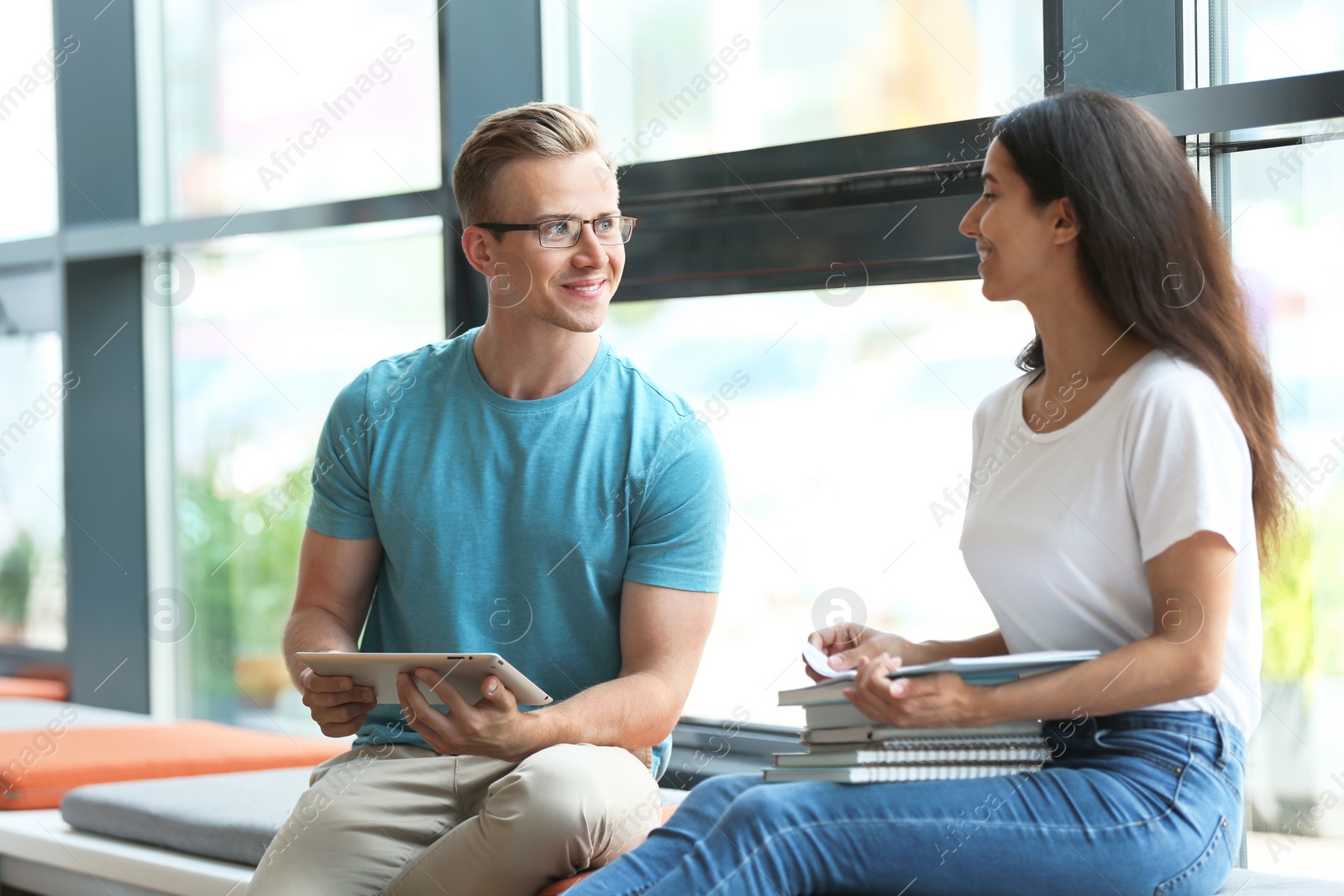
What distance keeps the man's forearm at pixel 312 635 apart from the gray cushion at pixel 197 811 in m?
0.42

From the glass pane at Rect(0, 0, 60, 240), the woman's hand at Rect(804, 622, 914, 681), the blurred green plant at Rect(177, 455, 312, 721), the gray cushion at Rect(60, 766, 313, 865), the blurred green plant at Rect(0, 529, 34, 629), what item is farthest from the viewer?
the blurred green plant at Rect(0, 529, 34, 629)

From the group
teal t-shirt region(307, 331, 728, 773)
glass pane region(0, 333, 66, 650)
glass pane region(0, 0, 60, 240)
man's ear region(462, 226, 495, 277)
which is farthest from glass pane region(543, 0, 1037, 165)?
glass pane region(0, 333, 66, 650)

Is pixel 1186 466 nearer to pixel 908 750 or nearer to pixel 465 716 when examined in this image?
pixel 908 750

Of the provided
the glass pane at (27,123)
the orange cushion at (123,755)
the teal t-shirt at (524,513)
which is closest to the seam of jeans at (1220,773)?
the teal t-shirt at (524,513)

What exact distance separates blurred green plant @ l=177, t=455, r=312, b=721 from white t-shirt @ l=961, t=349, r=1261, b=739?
7.51 feet

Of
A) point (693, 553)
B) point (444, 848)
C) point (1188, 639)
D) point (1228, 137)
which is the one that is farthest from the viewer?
point (1228, 137)

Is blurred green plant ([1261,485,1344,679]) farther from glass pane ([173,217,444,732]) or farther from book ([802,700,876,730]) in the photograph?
glass pane ([173,217,444,732])

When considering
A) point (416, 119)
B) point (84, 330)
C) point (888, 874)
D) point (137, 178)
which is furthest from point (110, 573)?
A: point (888, 874)

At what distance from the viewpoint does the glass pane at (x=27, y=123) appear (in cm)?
395

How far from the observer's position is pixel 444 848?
5.63 ft

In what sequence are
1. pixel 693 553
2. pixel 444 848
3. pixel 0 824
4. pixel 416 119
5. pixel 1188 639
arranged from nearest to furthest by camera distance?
pixel 1188 639, pixel 444 848, pixel 693 553, pixel 0 824, pixel 416 119

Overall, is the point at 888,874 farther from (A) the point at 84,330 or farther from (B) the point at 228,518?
(A) the point at 84,330

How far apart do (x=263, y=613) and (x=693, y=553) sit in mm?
2052

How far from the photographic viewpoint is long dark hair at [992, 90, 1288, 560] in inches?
60.9
